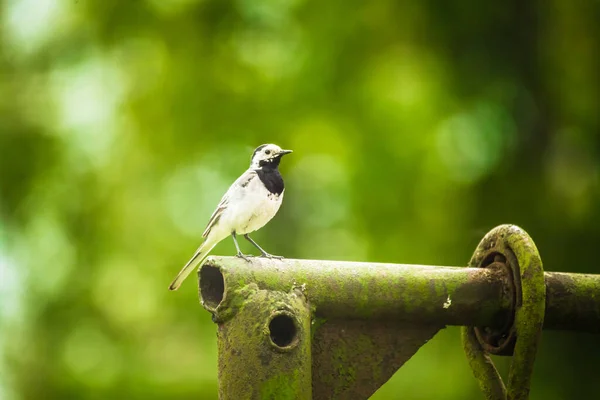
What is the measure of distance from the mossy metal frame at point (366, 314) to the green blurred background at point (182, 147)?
4.80 metres

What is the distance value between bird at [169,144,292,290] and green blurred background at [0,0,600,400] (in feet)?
10.8

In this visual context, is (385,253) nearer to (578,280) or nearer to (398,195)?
(398,195)

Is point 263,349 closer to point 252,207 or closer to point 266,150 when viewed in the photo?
point 252,207

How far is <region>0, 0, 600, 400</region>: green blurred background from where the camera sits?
7.79 metres

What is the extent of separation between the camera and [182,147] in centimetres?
827

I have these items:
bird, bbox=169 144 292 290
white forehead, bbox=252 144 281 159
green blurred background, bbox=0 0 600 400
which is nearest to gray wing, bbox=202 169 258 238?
bird, bbox=169 144 292 290

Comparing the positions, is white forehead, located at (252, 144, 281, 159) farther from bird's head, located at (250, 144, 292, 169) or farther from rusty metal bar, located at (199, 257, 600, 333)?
rusty metal bar, located at (199, 257, 600, 333)

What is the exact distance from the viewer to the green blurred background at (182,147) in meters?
7.79

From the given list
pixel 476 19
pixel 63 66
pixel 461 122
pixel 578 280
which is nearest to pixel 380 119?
pixel 461 122

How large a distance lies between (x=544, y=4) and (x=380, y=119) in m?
2.09

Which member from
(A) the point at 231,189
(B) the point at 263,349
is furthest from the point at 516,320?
(A) the point at 231,189

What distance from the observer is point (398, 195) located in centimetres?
774

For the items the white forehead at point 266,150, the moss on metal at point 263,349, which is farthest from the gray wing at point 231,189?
the moss on metal at point 263,349

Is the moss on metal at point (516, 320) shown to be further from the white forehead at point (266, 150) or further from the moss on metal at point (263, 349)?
the white forehead at point (266, 150)
